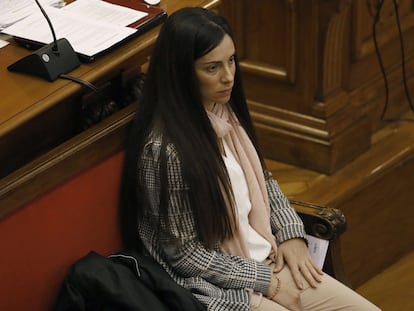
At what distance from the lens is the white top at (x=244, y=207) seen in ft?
6.33

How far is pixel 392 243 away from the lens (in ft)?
9.47

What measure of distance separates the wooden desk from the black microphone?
13 mm

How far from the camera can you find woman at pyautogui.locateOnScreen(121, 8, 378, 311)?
1.80m

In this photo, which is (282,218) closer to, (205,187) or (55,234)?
(205,187)

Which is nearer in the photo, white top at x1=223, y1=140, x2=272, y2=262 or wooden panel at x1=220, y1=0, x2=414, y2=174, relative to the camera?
white top at x1=223, y1=140, x2=272, y2=262

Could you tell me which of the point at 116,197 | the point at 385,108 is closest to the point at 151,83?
the point at 116,197

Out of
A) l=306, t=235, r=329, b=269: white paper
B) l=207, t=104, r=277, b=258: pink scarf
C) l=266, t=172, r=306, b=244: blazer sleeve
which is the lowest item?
l=306, t=235, r=329, b=269: white paper

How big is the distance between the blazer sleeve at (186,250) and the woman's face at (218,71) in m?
0.13

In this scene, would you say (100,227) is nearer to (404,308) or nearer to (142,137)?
(142,137)

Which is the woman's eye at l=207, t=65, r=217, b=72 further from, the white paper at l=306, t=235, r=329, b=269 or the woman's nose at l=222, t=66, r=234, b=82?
the white paper at l=306, t=235, r=329, b=269

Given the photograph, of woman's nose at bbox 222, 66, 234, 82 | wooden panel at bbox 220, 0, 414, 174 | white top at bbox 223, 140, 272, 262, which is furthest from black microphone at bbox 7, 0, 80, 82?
wooden panel at bbox 220, 0, 414, 174

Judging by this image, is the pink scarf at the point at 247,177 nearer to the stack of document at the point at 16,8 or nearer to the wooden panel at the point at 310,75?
the stack of document at the point at 16,8

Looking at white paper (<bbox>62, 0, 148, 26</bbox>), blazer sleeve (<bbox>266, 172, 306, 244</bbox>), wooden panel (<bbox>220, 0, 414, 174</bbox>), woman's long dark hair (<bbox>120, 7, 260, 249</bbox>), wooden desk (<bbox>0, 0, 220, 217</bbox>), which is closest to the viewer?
wooden desk (<bbox>0, 0, 220, 217</bbox>)

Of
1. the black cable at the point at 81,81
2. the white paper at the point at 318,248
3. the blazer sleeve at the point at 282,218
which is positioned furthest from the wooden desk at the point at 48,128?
the white paper at the point at 318,248
